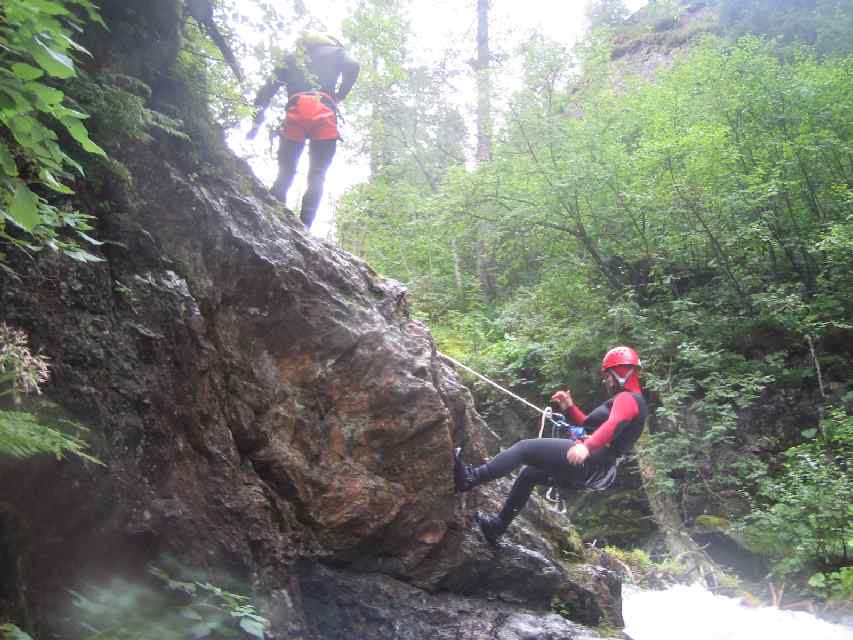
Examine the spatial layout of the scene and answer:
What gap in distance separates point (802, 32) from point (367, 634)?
19842 mm

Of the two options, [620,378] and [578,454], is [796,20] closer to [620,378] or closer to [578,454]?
[620,378]

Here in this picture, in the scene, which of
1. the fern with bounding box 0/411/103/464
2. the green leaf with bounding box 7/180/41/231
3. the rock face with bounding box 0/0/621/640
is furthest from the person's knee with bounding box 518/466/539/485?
the green leaf with bounding box 7/180/41/231

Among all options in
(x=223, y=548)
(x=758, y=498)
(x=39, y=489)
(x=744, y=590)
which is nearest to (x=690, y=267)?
(x=758, y=498)

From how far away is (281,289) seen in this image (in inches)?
167

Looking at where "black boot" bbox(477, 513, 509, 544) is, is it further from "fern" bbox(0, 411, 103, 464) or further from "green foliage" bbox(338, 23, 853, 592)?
"green foliage" bbox(338, 23, 853, 592)

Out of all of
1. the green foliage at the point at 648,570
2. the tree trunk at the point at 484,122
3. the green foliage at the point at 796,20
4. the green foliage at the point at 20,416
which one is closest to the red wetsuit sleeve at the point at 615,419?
the green foliage at the point at 20,416

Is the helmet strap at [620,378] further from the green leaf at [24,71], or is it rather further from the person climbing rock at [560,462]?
the green leaf at [24,71]

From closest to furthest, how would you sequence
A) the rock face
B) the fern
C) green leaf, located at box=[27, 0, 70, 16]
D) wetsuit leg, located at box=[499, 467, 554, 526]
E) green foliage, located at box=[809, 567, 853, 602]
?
green leaf, located at box=[27, 0, 70, 16]
the fern
the rock face
wetsuit leg, located at box=[499, 467, 554, 526]
green foliage, located at box=[809, 567, 853, 602]

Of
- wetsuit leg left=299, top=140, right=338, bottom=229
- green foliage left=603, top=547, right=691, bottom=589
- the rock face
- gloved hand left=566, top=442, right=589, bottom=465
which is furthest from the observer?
green foliage left=603, top=547, right=691, bottom=589

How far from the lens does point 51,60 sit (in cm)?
162

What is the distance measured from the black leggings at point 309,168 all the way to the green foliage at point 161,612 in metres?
3.55

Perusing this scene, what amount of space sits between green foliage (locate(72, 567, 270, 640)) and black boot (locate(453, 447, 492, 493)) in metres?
1.98

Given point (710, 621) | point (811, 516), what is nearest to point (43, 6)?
point (710, 621)

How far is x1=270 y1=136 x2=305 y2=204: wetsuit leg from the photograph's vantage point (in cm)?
573
